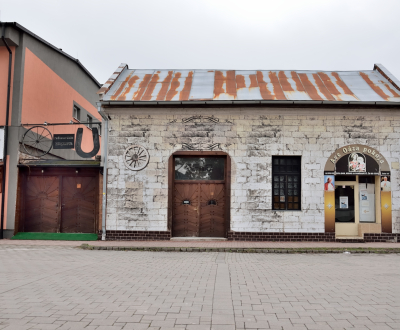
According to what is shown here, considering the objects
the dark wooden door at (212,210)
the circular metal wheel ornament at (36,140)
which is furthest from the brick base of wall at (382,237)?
the circular metal wheel ornament at (36,140)

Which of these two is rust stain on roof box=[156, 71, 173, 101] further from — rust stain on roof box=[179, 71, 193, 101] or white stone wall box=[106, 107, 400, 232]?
rust stain on roof box=[179, 71, 193, 101]

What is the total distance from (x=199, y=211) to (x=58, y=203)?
5608 mm

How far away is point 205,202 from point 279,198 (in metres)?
2.73

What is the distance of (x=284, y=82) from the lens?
15.0 metres

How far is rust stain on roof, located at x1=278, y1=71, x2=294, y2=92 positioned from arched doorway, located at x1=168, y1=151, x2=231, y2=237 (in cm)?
372

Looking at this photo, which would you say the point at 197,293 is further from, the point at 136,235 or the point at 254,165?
the point at 254,165

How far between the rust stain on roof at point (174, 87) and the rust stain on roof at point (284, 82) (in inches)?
167

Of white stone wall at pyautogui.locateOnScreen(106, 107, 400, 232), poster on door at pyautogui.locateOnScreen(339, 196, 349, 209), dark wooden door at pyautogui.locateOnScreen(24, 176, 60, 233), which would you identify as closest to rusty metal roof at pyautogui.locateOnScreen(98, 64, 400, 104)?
white stone wall at pyautogui.locateOnScreen(106, 107, 400, 232)

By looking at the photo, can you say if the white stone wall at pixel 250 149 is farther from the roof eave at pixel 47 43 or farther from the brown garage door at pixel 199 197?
the roof eave at pixel 47 43

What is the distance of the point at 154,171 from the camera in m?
13.4

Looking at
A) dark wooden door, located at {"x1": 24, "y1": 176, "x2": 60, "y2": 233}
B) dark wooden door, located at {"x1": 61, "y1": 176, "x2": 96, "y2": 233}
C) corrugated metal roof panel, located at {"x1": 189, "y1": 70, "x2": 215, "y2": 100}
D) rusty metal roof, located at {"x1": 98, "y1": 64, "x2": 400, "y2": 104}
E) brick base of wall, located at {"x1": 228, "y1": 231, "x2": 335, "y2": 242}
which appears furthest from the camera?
dark wooden door, located at {"x1": 24, "y1": 176, "x2": 60, "y2": 233}

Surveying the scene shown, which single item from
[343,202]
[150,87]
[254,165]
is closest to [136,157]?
[150,87]

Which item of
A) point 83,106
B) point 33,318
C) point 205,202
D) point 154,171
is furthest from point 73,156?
point 33,318

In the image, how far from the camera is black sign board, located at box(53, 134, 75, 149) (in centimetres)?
1409
